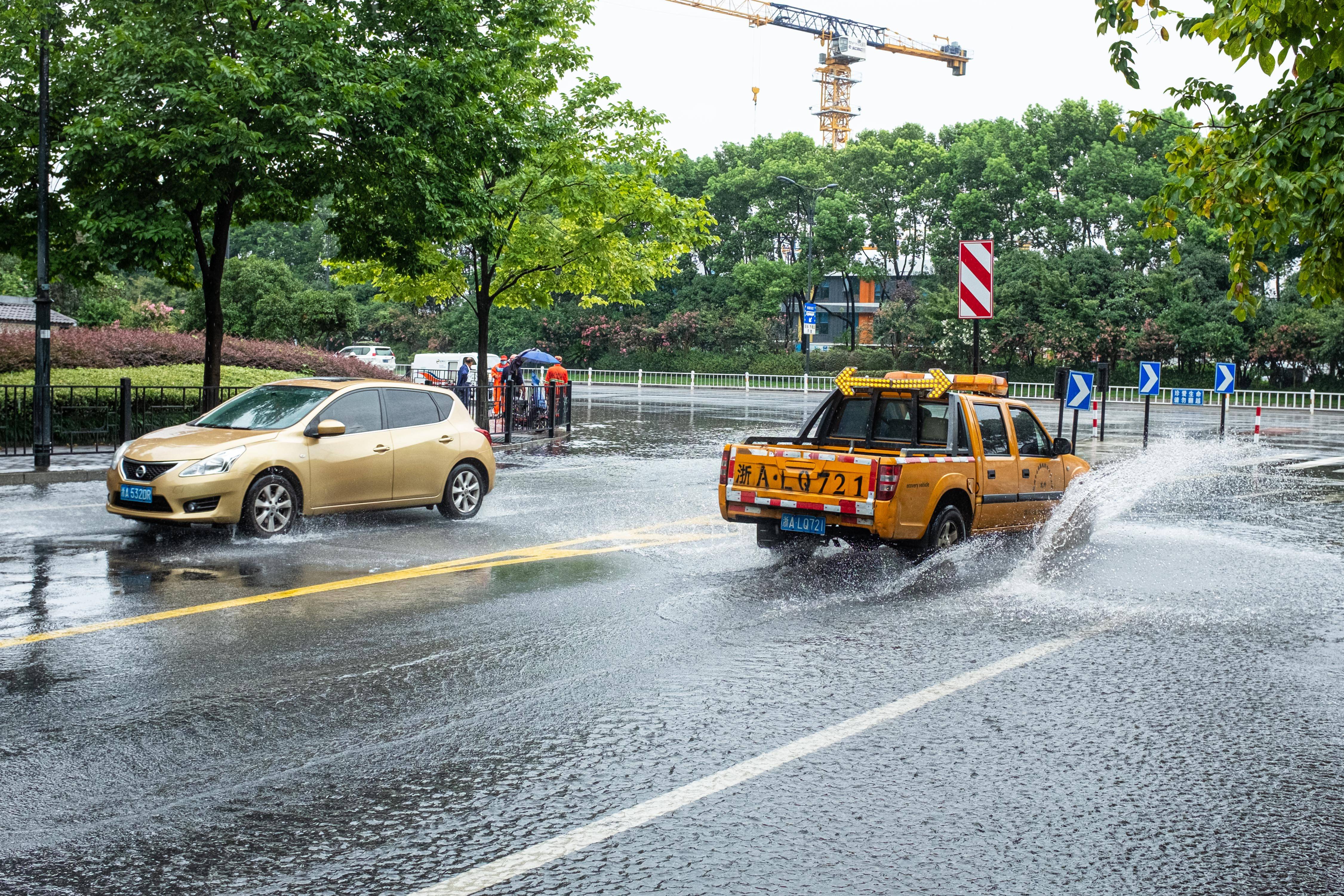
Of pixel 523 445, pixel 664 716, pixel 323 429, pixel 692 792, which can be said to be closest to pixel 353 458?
pixel 323 429

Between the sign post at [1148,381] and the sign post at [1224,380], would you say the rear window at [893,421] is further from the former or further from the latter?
the sign post at [1224,380]

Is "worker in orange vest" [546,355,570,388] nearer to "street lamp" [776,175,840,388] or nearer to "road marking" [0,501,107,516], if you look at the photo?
"road marking" [0,501,107,516]

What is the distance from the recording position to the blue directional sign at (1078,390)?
23.2 meters

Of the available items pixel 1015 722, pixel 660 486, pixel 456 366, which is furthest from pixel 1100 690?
pixel 456 366

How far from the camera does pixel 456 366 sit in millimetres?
47719

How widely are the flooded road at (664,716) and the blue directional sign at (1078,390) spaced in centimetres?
1218

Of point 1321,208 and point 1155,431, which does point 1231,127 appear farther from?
point 1155,431

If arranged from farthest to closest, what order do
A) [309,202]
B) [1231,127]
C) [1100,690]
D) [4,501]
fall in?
[309,202], [4,501], [1231,127], [1100,690]

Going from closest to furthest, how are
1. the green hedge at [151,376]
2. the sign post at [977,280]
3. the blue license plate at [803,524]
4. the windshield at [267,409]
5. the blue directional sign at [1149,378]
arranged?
the blue license plate at [803,524] → the windshield at [267,409] → the sign post at [977,280] → the green hedge at [151,376] → the blue directional sign at [1149,378]

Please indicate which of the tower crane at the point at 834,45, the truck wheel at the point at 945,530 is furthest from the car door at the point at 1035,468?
the tower crane at the point at 834,45

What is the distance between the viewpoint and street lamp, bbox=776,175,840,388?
58.8 meters

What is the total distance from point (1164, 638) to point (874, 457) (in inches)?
110

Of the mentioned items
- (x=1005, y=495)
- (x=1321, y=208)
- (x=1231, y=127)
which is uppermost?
(x=1231, y=127)

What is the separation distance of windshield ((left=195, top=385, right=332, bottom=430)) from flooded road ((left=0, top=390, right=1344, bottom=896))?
3.80ft
